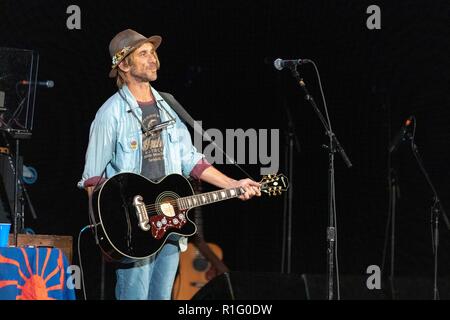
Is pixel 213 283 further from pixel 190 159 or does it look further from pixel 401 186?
pixel 401 186

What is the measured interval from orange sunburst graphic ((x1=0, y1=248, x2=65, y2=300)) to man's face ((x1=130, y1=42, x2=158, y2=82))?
1.13 meters

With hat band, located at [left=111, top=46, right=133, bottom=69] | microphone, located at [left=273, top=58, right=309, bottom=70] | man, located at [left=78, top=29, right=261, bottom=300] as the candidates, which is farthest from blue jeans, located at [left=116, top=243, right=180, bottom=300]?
microphone, located at [left=273, top=58, right=309, bottom=70]

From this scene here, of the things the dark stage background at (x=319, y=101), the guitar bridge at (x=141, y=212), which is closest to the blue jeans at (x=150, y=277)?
the guitar bridge at (x=141, y=212)

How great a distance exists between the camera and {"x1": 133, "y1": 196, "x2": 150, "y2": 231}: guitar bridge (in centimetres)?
473

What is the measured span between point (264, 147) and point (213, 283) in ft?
6.51

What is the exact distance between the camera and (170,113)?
510 centimetres

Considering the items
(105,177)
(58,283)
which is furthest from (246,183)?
(58,283)

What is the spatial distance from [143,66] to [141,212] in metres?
0.89

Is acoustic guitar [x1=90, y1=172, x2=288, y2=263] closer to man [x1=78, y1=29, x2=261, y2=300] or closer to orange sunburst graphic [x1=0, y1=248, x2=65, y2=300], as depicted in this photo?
man [x1=78, y1=29, x2=261, y2=300]

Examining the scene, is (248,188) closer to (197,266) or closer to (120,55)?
(120,55)

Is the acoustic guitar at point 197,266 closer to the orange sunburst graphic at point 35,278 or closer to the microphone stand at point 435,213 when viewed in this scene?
the microphone stand at point 435,213

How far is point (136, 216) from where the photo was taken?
4.73m
